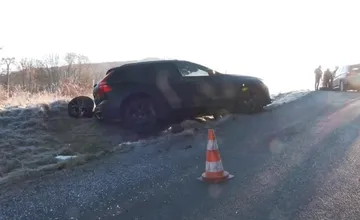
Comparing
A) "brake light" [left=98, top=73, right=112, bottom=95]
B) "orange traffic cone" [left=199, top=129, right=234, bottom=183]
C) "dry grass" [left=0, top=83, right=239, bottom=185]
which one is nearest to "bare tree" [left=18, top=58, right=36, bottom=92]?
"dry grass" [left=0, top=83, right=239, bottom=185]

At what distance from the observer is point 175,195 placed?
495 centimetres

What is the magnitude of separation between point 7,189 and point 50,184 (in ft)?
1.84

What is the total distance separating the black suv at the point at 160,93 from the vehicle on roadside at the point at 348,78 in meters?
16.3

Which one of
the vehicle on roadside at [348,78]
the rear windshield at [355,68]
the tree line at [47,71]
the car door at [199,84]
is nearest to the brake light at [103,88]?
the car door at [199,84]

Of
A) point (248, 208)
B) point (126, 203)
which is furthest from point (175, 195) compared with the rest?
point (248, 208)

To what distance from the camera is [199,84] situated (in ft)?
33.6

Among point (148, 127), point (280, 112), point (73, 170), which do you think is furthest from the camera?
point (280, 112)

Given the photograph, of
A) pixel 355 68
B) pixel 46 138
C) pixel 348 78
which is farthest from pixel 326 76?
pixel 46 138

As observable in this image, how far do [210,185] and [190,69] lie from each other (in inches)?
213

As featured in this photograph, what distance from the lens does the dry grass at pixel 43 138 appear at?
7149mm

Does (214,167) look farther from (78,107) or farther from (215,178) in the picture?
(78,107)

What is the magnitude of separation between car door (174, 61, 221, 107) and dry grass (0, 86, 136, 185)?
6.48 feet

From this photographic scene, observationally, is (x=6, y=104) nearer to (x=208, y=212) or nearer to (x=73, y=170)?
(x=73, y=170)

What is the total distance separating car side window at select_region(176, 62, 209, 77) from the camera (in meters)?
10.2
